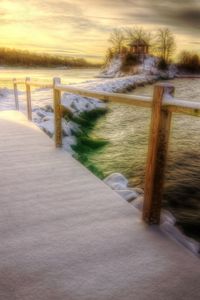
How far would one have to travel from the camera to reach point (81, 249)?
1.84 metres

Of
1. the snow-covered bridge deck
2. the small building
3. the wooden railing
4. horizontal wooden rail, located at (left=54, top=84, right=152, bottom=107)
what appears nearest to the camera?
the snow-covered bridge deck

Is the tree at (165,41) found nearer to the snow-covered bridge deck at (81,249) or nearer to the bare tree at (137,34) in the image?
the bare tree at (137,34)

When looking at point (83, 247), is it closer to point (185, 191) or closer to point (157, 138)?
point (157, 138)

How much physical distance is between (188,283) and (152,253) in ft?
0.99

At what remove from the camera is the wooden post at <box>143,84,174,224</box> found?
1.92 metres

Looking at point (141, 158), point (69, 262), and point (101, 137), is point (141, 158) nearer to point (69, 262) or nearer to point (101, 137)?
point (101, 137)

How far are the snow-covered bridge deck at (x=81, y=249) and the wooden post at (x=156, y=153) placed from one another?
143 mm

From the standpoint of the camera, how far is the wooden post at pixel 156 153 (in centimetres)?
192

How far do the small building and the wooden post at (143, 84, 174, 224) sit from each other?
220 feet

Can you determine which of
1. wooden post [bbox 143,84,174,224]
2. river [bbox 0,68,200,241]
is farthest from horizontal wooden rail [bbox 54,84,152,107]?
river [bbox 0,68,200,241]

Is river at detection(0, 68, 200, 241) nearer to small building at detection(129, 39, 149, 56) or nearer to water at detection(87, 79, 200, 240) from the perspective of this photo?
water at detection(87, 79, 200, 240)

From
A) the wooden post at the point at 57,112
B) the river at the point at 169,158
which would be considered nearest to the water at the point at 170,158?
the river at the point at 169,158

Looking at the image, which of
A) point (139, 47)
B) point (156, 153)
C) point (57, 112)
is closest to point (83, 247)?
point (156, 153)

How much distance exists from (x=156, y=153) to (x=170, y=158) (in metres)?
5.21
